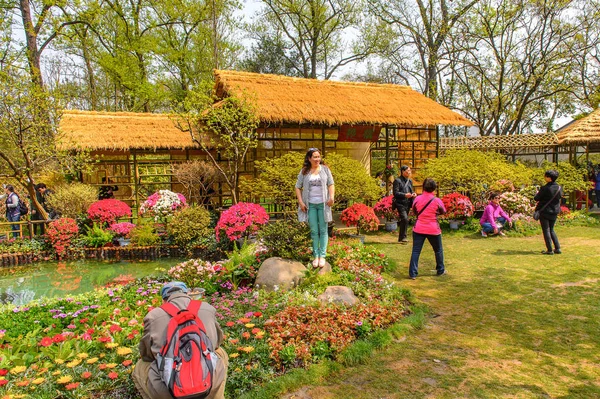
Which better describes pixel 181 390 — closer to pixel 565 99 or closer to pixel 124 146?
pixel 124 146

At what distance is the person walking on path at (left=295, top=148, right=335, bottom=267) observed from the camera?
6.09 metres

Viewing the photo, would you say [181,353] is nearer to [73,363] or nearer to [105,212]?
[73,363]

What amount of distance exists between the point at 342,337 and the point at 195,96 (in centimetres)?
885

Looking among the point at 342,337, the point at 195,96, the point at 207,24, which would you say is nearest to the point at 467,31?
the point at 207,24

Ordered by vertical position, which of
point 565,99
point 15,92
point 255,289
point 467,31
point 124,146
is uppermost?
point 467,31

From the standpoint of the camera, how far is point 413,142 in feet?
52.6

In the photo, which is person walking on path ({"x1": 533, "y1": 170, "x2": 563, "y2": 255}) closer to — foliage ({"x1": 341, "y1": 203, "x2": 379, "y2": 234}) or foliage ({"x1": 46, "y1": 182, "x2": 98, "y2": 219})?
foliage ({"x1": 341, "y1": 203, "x2": 379, "y2": 234})

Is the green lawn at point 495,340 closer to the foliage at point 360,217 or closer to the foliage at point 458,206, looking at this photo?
the foliage at point 360,217

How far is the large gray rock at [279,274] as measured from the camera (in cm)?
576

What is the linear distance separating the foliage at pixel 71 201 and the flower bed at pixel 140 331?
242 inches

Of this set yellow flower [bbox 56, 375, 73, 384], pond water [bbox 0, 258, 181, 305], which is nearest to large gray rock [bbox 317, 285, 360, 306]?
yellow flower [bbox 56, 375, 73, 384]

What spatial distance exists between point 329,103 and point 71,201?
8486mm

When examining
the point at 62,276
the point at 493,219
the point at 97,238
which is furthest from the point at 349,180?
the point at 62,276

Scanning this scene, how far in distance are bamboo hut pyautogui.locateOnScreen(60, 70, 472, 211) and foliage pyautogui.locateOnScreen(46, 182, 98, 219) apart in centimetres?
144
